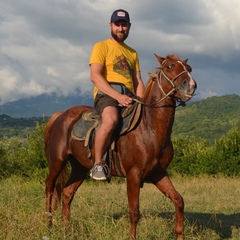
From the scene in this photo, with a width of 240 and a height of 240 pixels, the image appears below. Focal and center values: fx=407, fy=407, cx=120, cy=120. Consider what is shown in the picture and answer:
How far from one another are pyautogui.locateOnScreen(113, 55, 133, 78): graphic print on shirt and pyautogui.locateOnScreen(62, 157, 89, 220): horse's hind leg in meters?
2.15

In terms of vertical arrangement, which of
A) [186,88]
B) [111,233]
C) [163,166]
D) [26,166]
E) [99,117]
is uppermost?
[186,88]

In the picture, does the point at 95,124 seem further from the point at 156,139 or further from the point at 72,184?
the point at 72,184

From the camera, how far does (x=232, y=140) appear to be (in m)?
33.9

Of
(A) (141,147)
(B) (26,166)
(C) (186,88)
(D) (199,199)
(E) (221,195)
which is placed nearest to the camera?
(C) (186,88)

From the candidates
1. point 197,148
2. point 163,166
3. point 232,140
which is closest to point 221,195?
point 163,166

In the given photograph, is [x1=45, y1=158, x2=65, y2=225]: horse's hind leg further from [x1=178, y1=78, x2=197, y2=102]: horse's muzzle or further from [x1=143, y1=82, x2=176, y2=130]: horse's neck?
[x1=178, y1=78, x2=197, y2=102]: horse's muzzle

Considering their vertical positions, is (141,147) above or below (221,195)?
above

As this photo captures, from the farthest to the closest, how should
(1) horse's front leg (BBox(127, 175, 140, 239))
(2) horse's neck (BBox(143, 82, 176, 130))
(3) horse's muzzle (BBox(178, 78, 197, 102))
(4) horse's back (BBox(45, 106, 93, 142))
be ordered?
(4) horse's back (BBox(45, 106, 93, 142)) → (2) horse's neck (BBox(143, 82, 176, 130)) → (1) horse's front leg (BBox(127, 175, 140, 239)) → (3) horse's muzzle (BBox(178, 78, 197, 102))

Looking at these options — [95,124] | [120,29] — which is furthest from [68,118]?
[120,29]

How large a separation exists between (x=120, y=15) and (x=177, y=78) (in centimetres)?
146

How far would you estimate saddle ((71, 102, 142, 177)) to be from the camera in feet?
19.8

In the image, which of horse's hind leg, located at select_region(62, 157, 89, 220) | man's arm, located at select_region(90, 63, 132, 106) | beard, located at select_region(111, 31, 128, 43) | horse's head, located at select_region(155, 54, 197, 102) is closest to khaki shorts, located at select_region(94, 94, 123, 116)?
man's arm, located at select_region(90, 63, 132, 106)

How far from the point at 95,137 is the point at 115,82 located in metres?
0.92

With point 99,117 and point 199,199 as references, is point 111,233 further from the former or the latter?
point 199,199
